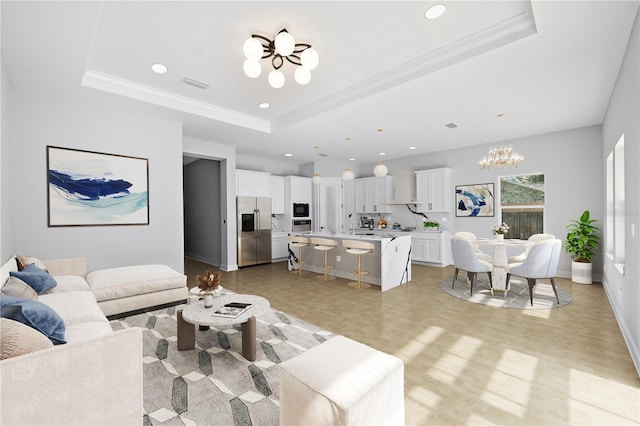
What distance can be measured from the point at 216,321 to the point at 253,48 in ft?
7.44

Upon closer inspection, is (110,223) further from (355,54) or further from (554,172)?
(554,172)

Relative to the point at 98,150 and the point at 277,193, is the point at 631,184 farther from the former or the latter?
the point at 277,193

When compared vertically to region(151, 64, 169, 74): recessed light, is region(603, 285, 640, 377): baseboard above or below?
below

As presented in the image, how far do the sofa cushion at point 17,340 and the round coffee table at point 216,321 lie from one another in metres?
1.04

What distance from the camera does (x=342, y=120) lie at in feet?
15.9

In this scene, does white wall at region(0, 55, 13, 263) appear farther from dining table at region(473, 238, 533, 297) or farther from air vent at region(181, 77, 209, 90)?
dining table at region(473, 238, 533, 297)

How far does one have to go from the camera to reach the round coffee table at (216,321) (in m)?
2.43

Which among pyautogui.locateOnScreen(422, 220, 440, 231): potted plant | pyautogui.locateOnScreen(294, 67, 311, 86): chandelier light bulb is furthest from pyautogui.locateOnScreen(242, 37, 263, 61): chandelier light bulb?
pyautogui.locateOnScreen(422, 220, 440, 231): potted plant

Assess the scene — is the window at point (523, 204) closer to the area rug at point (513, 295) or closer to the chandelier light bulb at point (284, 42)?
the area rug at point (513, 295)

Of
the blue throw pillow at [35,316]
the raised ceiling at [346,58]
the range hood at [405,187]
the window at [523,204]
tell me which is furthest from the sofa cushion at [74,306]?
the window at [523,204]

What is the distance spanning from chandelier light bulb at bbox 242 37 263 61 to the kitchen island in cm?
330

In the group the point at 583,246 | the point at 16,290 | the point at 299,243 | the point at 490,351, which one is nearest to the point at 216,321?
the point at 16,290

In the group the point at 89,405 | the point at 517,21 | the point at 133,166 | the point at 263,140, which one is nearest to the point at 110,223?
the point at 133,166

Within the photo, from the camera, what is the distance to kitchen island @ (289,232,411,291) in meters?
4.90
